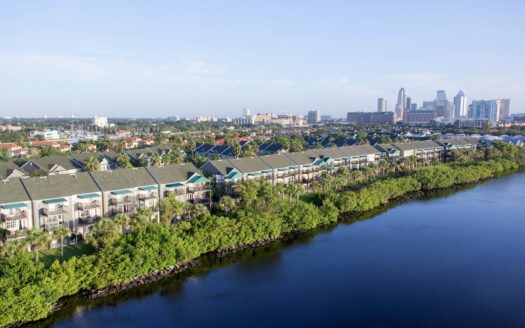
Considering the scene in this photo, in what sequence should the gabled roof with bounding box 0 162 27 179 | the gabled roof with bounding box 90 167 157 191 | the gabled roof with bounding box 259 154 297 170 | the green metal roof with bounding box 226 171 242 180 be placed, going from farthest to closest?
the gabled roof with bounding box 259 154 297 170 → the gabled roof with bounding box 0 162 27 179 → the green metal roof with bounding box 226 171 242 180 → the gabled roof with bounding box 90 167 157 191

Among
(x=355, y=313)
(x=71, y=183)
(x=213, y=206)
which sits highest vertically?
(x=71, y=183)

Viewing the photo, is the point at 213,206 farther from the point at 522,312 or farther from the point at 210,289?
the point at 522,312

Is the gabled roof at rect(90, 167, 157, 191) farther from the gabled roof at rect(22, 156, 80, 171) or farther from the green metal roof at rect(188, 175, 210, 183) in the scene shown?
the gabled roof at rect(22, 156, 80, 171)

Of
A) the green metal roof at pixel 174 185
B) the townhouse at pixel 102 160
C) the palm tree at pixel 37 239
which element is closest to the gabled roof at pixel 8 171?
the townhouse at pixel 102 160

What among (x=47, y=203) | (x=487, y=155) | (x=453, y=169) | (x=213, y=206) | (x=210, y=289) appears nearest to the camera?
(x=210, y=289)

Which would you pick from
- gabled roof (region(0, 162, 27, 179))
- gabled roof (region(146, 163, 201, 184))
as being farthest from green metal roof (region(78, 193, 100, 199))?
gabled roof (region(0, 162, 27, 179))

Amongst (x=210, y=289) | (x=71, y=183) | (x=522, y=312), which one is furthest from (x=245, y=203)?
(x=522, y=312)
